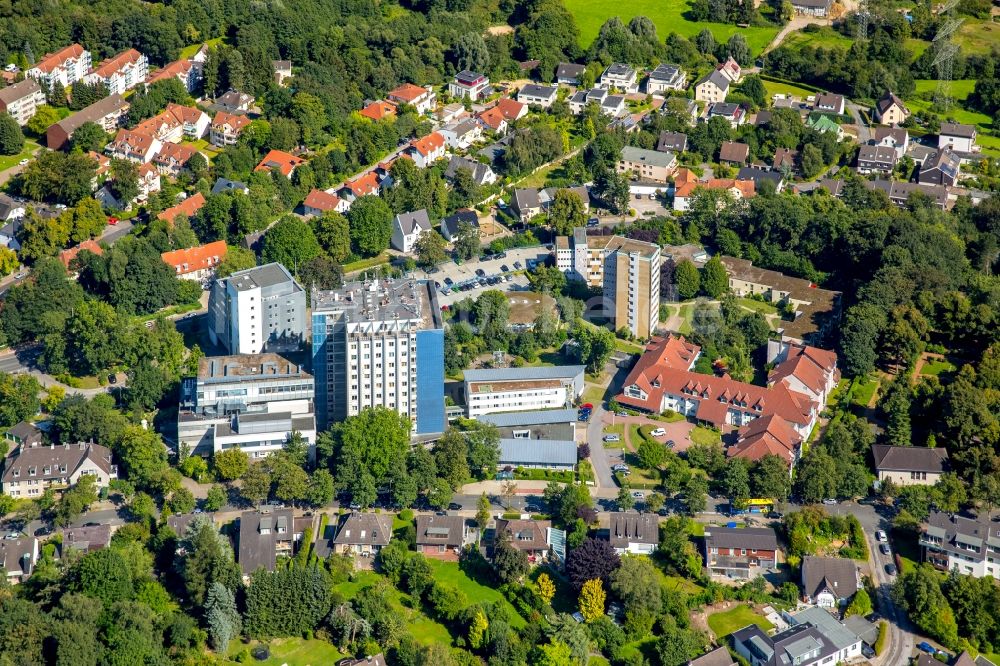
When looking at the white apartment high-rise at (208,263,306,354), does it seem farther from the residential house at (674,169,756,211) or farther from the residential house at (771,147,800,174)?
the residential house at (771,147,800,174)

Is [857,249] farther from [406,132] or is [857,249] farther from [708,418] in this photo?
[406,132]

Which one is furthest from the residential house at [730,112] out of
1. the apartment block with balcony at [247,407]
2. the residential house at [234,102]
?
the apartment block with balcony at [247,407]

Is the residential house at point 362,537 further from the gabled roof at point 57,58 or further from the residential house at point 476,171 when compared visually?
the gabled roof at point 57,58

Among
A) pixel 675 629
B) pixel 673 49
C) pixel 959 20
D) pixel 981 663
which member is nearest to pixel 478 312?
pixel 675 629

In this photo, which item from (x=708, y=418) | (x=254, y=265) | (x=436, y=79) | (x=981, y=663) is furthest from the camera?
(x=436, y=79)

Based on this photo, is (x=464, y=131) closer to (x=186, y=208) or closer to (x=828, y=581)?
(x=186, y=208)

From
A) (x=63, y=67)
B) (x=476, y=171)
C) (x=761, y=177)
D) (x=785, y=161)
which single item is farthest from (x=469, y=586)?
(x=63, y=67)
